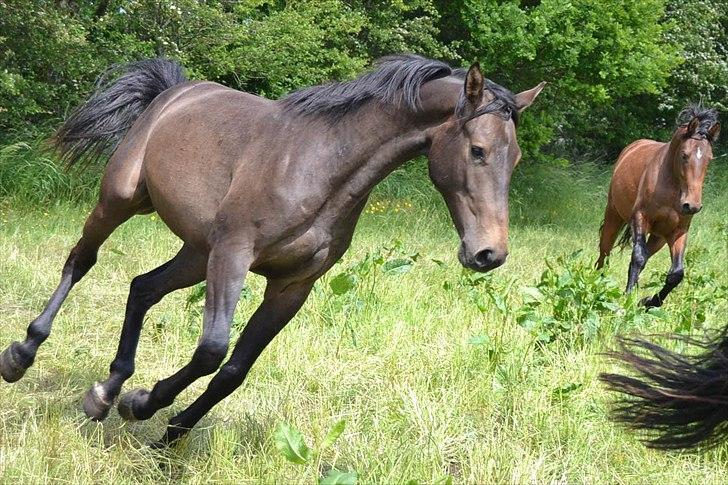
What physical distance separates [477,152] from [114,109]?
2672 mm

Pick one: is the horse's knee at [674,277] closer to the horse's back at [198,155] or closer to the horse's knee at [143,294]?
the horse's back at [198,155]

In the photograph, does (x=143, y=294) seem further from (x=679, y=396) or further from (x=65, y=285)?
(x=679, y=396)

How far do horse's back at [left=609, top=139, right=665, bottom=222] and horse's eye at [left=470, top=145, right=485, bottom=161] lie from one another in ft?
24.5

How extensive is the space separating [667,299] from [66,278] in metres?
6.74

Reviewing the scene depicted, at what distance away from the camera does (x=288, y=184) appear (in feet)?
12.1

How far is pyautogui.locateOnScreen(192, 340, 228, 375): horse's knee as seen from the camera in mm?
3656

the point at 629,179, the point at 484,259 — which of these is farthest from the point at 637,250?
the point at 484,259

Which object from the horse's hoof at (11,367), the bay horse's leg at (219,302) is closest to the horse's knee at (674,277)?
the bay horse's leg at (219,302)

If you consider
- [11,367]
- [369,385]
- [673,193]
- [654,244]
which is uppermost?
[11,367]

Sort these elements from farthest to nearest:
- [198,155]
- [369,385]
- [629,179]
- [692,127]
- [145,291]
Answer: [629,179]
[692,127]
[369,385]
[145,291]
[198,155]

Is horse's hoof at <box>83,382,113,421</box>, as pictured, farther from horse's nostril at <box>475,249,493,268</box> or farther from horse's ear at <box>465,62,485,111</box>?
horse's ear at <box>465,62,485,111</box>

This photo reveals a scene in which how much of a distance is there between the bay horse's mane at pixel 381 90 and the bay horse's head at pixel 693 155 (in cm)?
642

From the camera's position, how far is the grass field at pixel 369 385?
3.74 metres

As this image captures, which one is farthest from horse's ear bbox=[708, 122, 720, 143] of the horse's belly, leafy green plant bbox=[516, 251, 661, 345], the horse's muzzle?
the horse's muzzle
